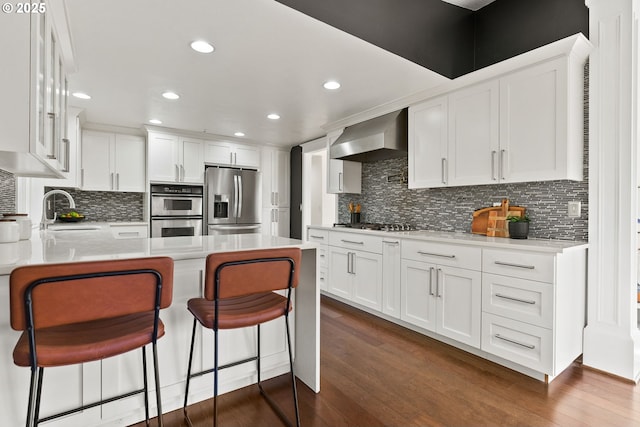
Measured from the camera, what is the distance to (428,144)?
3.13m

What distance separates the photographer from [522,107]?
7.96 feet

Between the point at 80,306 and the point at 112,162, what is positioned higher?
the point at 112,162

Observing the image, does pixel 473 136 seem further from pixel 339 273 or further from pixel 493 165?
pixel 339 273

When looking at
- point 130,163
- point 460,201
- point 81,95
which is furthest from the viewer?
point 130,163

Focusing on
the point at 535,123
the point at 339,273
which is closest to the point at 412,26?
the point at 535,123

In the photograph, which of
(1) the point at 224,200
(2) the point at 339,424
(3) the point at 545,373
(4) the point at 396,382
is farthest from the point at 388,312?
(1) the point at 224,200

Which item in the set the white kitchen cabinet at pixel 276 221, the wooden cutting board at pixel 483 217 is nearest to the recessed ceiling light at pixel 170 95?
the white kitchen cabinet at pixel 276 221

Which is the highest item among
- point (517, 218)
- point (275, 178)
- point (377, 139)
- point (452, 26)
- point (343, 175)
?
point (452, 26)

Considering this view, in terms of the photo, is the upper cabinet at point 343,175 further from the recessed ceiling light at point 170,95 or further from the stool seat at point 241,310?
the stool seat at point 241,310

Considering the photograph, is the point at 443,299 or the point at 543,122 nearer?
the point at 543,122

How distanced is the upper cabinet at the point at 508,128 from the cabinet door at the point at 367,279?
93 cm

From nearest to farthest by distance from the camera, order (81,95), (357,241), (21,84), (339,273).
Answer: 1. (21,84)
2. (81,95)
3. (357,241)
4. (339,273)

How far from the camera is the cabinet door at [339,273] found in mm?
3564

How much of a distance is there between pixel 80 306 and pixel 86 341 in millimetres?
162
